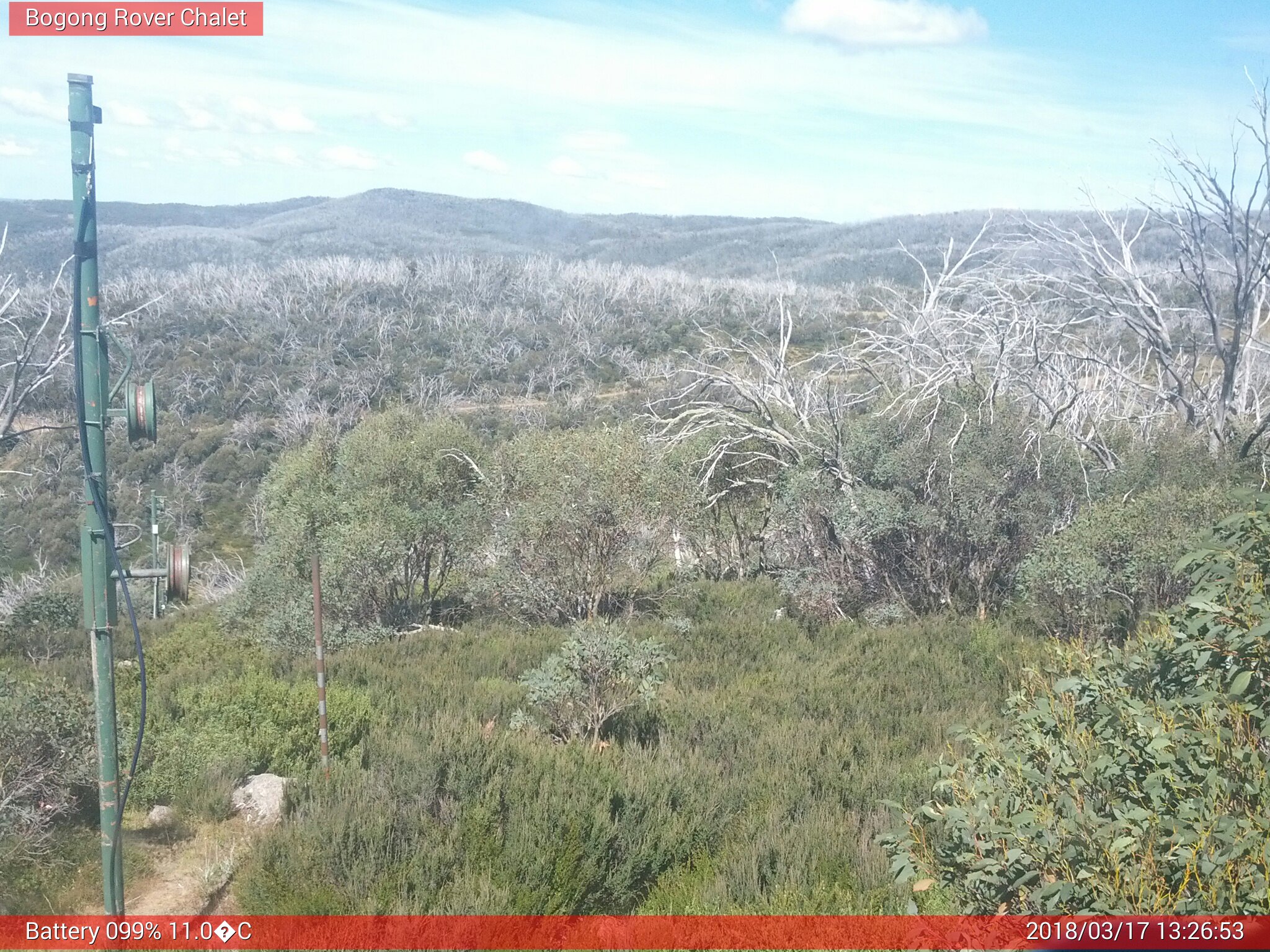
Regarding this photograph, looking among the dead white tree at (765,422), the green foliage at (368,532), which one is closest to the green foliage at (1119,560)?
the dead white tree at (765,422)

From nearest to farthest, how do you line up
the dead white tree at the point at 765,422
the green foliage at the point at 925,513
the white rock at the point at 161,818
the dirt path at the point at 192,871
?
1. the dirt path at the point at 192,871
2. the white rock at the point at 161,818
3. the green foliage at the point at 925,513
4. the dead white tree at the point at 765,422

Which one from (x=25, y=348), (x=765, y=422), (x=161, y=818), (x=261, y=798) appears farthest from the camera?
(x=765, y=422)

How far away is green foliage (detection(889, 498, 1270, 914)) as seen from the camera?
125 inches

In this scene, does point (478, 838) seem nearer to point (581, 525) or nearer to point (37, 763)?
point (37, 763)

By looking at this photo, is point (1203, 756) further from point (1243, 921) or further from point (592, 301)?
point (592, 301)

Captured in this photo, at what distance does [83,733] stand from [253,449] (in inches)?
1392

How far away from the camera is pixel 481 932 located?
15.4 ft

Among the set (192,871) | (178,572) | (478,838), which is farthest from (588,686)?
(178,572)

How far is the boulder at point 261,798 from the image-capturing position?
21.5ft

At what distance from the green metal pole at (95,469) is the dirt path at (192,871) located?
134cm

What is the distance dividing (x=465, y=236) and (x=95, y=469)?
134557 mm

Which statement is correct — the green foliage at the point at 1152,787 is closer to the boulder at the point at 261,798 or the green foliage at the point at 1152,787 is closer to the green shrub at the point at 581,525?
the boulder at the point at 261,798

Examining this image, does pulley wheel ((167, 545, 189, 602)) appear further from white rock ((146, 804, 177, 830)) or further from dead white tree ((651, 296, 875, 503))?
dead white tree ((651, 296, 875, 503))

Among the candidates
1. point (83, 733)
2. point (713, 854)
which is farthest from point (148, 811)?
point (713, 854)
